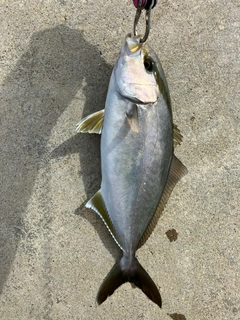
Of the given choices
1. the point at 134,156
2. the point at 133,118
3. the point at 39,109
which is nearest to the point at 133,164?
the point at 134,156

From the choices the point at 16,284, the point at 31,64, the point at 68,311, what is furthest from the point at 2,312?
the point at 31,64

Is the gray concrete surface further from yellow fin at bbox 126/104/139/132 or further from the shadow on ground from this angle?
yellow fin at bbox 126/104/139/132

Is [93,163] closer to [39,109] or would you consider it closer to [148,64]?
[39,109]

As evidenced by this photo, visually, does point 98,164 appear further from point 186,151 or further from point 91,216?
point 186,151

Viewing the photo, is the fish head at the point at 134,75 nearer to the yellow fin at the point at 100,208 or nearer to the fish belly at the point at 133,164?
the fish belly at the point at 133,164

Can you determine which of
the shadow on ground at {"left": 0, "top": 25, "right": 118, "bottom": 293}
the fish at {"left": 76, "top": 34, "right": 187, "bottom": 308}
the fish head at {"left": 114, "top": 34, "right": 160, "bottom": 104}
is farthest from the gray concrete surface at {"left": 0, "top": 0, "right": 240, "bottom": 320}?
the fish head at {"left": 114, "top": 34, "right": 160, "bottom": 104}

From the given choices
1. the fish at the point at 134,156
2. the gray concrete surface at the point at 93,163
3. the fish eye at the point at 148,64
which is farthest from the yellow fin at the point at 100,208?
the fish eye at the point at 148,64
